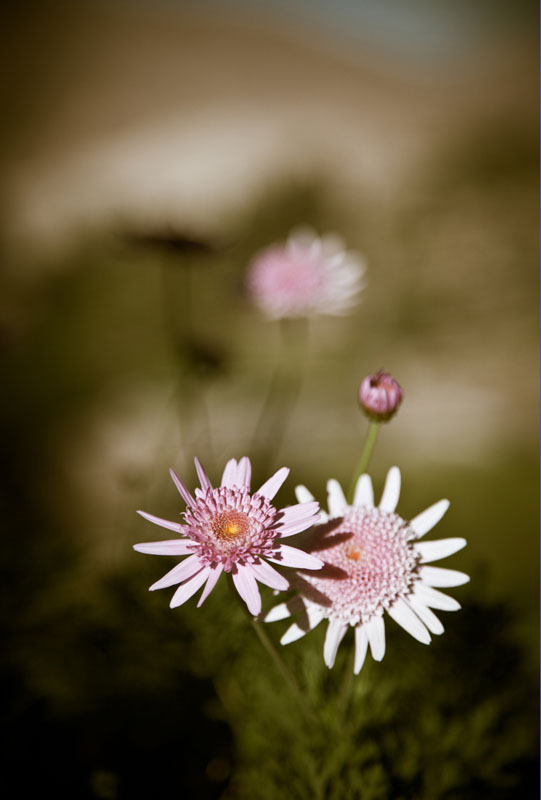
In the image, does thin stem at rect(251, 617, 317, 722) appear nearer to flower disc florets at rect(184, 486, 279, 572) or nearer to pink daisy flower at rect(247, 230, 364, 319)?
flower disc florets at rect(184, 486, 279, 572)

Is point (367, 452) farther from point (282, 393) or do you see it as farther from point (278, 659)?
point (282, 393)

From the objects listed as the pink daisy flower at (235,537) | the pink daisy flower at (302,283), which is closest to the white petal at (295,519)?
the pink daisy flower at (235,537)

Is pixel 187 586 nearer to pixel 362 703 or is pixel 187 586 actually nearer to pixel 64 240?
pixel 362 703

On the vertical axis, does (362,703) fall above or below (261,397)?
below

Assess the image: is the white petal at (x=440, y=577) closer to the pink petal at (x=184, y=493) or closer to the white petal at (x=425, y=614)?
the white petal at (x=425, y=614)

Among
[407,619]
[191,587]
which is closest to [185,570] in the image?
[191,587]

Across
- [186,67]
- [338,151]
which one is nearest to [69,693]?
[338,151]
